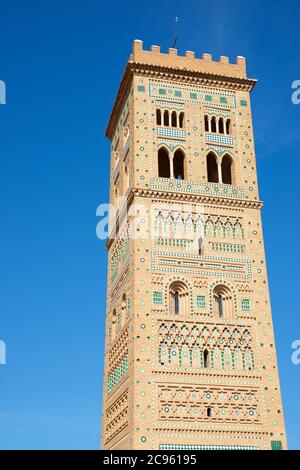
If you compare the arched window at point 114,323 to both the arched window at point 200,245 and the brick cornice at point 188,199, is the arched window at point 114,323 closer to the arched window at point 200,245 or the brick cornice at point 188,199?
the brick cornice at point 188,199

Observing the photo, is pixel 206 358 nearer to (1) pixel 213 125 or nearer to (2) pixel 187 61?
(1) pixel 213 125

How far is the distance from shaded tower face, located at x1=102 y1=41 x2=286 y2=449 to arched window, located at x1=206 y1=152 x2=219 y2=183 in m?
0.04

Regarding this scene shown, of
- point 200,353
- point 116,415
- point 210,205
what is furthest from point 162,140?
point 116,415

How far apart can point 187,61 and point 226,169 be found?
4432mm

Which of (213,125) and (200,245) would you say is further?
(213,125)

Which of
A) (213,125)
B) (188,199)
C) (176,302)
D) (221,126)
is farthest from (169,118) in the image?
(176,302)

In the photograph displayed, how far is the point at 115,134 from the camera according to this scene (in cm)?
2961

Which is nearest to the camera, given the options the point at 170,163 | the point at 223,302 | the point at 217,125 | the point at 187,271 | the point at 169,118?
the point at 187,271

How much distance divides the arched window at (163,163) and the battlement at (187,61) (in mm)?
3425

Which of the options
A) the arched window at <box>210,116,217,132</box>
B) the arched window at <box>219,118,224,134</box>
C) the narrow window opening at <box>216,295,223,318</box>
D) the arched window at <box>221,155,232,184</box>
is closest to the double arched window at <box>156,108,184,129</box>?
the arched window at <box>210,116,217,132</box>

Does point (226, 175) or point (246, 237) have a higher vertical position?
point (226, 175)

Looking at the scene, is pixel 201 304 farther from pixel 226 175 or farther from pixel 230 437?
pixel 226 175

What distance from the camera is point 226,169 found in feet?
88.0
